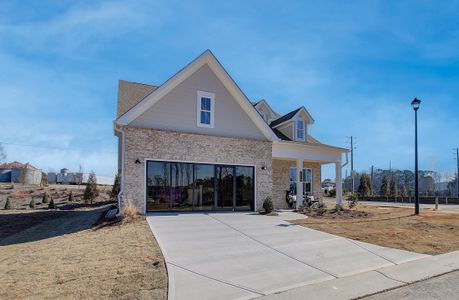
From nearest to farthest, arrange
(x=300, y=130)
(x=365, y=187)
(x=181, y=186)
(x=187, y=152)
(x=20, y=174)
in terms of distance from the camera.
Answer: (x=181, y=186) < (x=187, y=152) < (x=300, y=130) < (x=365, y=187) < (x=20, y=174)

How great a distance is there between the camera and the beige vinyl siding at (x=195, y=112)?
15.7 m

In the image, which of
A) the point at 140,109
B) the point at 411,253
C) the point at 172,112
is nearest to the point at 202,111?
the point at 172,112

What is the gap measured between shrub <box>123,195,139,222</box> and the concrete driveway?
102 cm

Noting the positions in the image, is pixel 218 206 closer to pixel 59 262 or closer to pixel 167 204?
pixel 167 204

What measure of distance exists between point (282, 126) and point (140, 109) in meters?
11.0

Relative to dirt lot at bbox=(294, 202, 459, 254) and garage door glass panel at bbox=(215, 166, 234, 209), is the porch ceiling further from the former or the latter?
dirt lot at bbox=(294, 202, 459, 254)

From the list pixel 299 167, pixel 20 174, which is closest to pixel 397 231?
pixel 299 167

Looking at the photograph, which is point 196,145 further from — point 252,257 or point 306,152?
point 252,257

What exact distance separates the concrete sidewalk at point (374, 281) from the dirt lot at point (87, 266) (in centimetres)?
258

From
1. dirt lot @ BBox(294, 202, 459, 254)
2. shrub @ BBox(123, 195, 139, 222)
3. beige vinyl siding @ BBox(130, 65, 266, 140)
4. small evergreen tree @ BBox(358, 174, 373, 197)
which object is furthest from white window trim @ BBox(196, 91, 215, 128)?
small evergreen tree @ BBox(358, 174, 373, 197)

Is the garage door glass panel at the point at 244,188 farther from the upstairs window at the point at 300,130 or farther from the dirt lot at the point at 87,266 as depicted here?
the dirt lot at the point at 87,266

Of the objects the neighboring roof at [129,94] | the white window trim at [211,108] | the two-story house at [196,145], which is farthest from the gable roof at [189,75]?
the neighboring roof at [129,94]

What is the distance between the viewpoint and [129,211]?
44.7ft

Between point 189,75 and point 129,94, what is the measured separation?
4668mm
